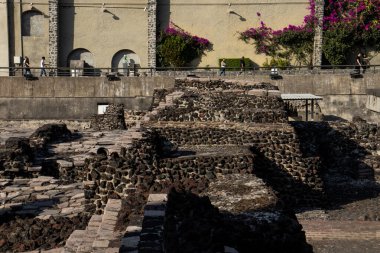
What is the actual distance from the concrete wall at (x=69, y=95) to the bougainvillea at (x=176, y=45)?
5.98 metres

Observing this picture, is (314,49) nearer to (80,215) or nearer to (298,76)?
(298,76)

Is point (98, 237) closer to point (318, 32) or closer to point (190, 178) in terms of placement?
point (190, 178)

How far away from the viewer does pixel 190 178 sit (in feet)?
36.6

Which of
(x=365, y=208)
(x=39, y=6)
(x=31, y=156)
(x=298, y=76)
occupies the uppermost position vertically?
(x=39, y=6)

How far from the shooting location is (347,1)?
3350 cm

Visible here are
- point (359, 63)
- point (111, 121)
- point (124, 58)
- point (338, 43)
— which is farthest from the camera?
point (124, 58)

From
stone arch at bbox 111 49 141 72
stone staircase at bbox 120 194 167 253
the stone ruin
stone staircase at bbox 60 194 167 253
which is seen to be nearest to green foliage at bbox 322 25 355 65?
stone arch at bbox 111 49 141 72

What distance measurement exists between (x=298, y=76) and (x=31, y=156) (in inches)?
626

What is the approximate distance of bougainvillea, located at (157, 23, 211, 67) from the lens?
3303cm

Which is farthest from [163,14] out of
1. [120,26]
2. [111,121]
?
[111,121]

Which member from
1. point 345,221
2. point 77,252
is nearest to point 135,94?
point 345,221

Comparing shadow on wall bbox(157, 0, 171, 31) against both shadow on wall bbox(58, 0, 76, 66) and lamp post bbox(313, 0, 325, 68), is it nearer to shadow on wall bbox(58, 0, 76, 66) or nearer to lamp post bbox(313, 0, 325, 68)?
shadow on wall bbox(58, 0, 76, 66)

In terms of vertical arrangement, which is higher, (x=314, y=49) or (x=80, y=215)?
(x=314, y=49)

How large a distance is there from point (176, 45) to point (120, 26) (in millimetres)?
2969
